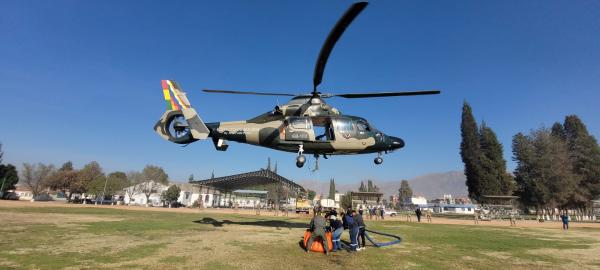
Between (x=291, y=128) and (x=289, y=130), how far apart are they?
0.50ft

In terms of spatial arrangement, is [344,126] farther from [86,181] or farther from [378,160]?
[86,181]

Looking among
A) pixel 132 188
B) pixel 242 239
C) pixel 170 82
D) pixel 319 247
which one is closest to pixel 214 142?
pixel 170 82

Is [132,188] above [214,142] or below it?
below

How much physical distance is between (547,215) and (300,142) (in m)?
67.2

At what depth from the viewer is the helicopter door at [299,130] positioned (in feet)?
52.7

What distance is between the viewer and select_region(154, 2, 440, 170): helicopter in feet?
53.0

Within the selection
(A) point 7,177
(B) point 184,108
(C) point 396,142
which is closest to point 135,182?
(A) point 7,177

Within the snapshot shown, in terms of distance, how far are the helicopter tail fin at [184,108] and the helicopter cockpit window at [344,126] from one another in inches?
281

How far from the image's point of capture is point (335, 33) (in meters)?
9.75

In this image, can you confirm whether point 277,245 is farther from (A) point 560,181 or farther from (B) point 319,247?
(A) point 560,181

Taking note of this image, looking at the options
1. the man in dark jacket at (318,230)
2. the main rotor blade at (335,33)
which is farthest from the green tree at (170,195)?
the main rotor blade at (335,33)

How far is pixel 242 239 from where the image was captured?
45.1ft

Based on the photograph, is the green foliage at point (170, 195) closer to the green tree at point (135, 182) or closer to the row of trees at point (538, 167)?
the green tree at point (135, 182)

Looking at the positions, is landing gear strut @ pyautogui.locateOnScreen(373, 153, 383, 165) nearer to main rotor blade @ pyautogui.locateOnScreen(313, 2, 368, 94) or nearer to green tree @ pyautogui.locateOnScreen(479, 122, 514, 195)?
main rotor blade @ pyautogui.locateOnScreen(313, 2, 368, 94)
